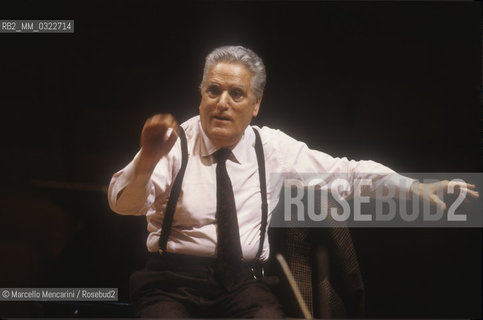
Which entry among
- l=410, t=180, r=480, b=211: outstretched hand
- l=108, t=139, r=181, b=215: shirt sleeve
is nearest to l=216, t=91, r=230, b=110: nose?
l=108, t=139, r=181, b=215: shirt sleeve

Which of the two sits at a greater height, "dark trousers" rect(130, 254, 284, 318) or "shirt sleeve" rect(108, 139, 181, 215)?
"shirt sleeve" rect(108, 139, 181, 215)

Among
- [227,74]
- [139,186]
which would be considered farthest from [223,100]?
[139,186]

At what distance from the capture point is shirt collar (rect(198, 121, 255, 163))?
2184mm

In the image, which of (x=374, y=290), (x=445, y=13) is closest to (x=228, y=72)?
(x=445, y=13)

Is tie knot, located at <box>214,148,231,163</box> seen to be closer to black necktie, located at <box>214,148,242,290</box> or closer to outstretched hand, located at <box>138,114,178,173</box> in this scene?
black necktie, located at <box>214,148,242,290</box>

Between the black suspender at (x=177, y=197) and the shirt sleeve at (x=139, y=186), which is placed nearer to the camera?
the shirt sleeve at (x=139, y=186)

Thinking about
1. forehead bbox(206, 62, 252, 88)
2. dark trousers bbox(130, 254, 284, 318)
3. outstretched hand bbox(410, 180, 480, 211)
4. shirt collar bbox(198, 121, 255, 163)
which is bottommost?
dark trousers bbox(130, 254, 284, 318)

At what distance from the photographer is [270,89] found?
2.67 m

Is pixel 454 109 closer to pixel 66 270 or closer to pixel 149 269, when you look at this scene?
pixel 149 269

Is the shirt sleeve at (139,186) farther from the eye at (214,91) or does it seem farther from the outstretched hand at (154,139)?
the eye at (214,91)

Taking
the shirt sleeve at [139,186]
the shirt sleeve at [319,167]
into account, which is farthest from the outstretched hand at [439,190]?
the shirt sleeve at [139,186]

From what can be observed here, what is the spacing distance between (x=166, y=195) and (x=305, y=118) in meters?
0.95

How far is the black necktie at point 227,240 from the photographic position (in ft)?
6.81

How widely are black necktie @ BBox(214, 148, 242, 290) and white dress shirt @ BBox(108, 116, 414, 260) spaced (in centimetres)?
3
